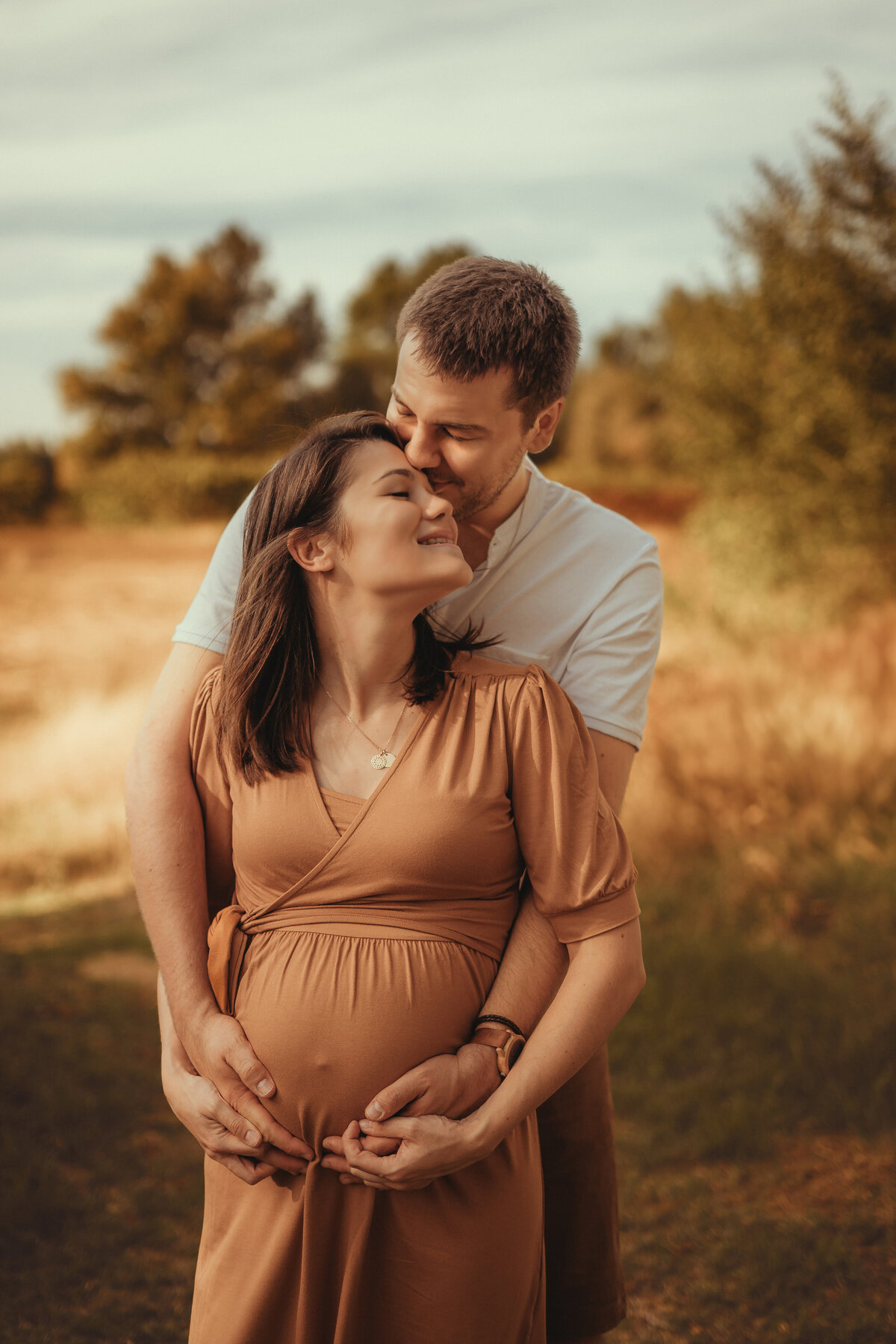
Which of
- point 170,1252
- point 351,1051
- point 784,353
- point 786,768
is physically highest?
point 784,353

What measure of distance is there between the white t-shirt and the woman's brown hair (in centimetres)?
22

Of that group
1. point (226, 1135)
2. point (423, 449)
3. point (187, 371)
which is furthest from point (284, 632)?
point (187, 371)

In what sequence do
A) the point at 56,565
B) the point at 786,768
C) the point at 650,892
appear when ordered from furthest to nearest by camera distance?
the point at 56,565 → the point at 786,768 → the point at 650,892

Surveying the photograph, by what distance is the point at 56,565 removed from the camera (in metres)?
12.4

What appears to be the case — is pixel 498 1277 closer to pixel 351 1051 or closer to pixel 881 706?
pixel 351 1051

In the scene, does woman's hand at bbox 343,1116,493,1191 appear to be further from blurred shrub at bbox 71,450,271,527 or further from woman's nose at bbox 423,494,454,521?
blurred shrub at bbox 71,450,271,527

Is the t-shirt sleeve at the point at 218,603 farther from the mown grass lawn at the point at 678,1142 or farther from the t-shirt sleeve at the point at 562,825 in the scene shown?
the mown grass lawn at the point at 678,1142

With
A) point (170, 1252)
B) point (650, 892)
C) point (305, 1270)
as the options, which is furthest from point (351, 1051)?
point (650, 892)

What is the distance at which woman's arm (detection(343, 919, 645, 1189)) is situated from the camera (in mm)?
1729

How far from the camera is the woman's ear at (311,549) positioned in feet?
6.31

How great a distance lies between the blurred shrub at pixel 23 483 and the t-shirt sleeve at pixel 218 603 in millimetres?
11989

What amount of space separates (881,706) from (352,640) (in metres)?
5.63

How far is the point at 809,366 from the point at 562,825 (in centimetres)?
732

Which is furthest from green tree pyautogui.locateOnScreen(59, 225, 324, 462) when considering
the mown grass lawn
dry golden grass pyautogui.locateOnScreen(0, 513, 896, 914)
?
the mown grass lawn
